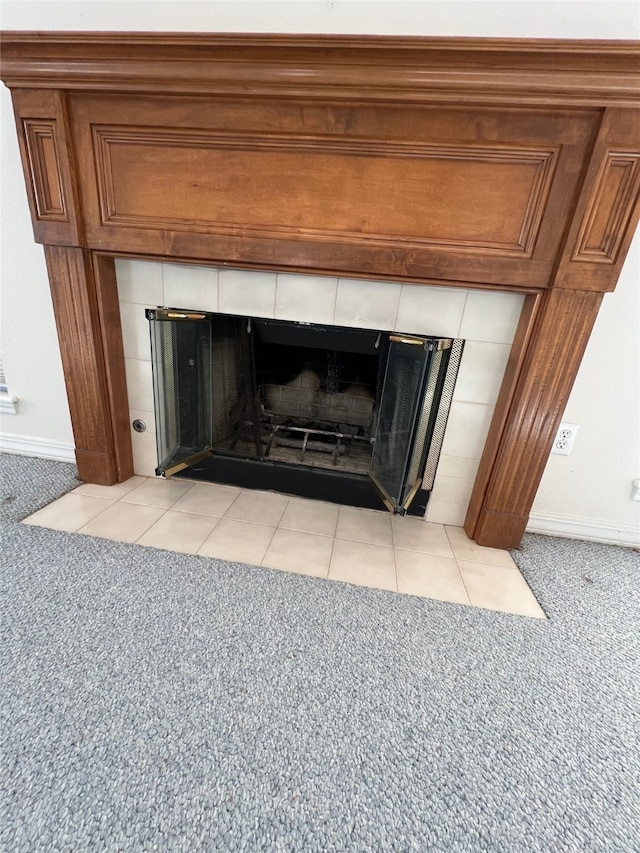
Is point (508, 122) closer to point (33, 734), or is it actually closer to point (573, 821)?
point (573, 821)

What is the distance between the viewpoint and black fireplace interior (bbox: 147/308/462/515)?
57.4 inches

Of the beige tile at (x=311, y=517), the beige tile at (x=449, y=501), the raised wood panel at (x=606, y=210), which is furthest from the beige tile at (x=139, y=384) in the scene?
the raised wood panel at (x=606, y=210)

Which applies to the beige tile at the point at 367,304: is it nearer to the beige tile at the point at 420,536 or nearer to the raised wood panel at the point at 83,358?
the beige tile at the point at 420,536

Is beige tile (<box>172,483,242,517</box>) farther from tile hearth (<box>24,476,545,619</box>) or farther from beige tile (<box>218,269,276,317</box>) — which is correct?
beige tile (<box>218,269,276,317</box>)

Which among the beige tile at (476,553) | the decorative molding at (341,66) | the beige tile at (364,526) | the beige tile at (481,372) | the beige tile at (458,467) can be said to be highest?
the decorative molding at (341,66)

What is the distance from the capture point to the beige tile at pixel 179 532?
53.2 inches

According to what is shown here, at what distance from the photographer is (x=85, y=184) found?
1.26m

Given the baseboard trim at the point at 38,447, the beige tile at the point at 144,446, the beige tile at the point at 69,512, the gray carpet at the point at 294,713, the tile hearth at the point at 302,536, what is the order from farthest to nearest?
1. the baseboard trim at the point at 38,447
2. the beige tile at the point at 144,446
3. the beige tile at the point at 69,512
4. the tile hearth at the point at 302,536
5. the gray carpet at the point at 294,713

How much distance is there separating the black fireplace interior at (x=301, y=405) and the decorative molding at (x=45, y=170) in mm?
489

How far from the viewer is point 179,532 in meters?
1.43

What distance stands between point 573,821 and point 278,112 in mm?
1876

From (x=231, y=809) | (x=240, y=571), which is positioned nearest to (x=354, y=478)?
(x=240, y=571)

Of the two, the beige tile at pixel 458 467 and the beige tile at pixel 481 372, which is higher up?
the beige tile at pixel 481 372

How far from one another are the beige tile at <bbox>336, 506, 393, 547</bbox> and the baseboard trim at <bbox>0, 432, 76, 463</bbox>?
1386mm
